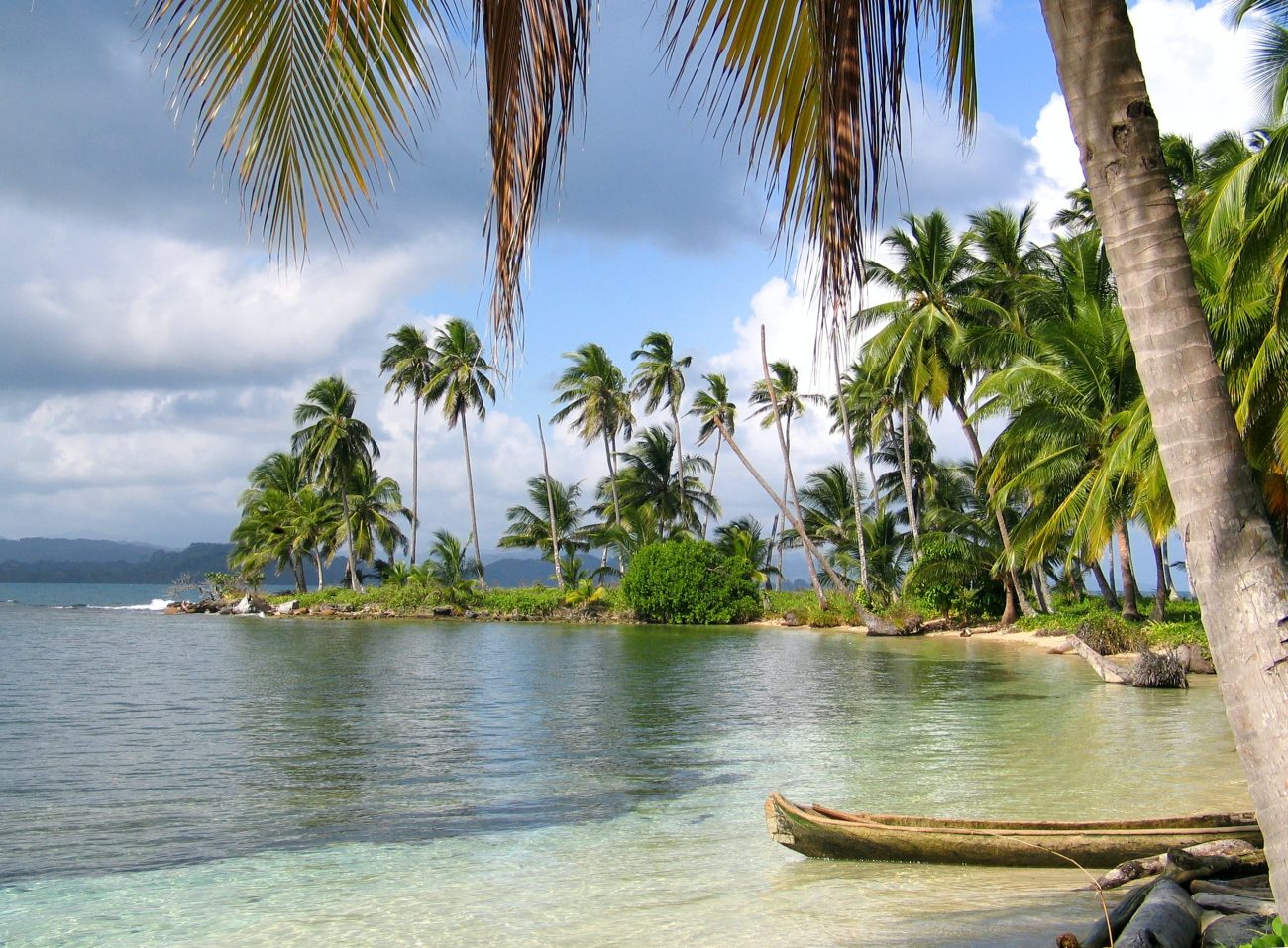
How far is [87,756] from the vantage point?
11.9 meters

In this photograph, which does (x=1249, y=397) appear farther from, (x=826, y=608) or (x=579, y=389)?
(x=579, y=389)

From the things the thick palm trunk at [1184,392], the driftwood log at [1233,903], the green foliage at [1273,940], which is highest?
the thick palm trunk at [1184,392]

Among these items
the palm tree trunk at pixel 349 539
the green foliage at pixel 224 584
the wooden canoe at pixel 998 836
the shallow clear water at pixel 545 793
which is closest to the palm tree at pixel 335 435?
the palm tree trunk at pixel 349 539

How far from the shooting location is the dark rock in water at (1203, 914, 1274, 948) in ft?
12.7

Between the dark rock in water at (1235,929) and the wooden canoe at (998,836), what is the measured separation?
5.50ft

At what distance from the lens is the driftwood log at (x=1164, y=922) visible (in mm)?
3926

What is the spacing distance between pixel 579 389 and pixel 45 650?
26028 mm

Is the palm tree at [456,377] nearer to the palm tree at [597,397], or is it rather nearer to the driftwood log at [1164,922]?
the palm tree at [597,397]

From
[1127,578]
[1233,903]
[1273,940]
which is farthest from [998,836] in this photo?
[1127,578]

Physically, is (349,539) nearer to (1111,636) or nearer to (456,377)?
(456,377)

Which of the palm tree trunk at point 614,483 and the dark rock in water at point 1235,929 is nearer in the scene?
the dark rock in water at point 1235,929

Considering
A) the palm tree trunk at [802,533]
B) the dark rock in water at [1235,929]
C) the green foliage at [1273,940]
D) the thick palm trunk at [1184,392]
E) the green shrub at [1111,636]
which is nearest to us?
the thick palm trunk at [1184,392]

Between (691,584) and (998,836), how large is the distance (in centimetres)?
3361

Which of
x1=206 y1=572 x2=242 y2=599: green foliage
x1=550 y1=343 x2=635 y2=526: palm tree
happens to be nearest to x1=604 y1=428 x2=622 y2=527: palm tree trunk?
x1=550 y1=343 x2=635 y2=526: palm tree
